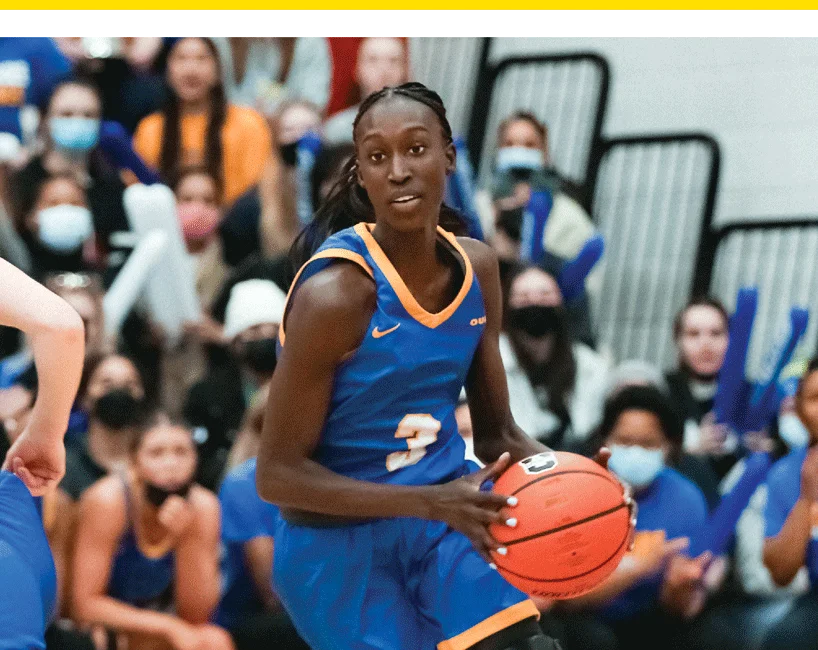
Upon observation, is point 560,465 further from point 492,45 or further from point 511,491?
point 492,45

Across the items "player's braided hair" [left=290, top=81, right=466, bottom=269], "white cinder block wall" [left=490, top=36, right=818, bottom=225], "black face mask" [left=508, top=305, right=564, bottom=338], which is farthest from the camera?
"white cinder block wall" [left=490, top=36, right=818, bottom=225]

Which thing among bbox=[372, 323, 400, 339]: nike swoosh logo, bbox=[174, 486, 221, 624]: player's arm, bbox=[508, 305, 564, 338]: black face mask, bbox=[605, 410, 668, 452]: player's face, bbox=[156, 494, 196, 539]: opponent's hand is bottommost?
bbox=[174, 486, 221, 624]: player's arm

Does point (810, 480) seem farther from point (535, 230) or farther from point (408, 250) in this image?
point (408, 250)

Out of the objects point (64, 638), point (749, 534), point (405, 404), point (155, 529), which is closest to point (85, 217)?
point (155, 529)

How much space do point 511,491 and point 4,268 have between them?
111cm

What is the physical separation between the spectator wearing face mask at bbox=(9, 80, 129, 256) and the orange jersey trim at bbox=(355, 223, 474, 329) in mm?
3141

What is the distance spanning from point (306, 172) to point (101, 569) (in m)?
1.94

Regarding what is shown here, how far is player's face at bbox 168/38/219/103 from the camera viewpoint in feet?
22.3

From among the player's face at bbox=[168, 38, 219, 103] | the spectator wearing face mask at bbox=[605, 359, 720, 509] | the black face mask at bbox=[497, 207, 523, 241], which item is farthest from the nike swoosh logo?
the player's face at bbox=[168, 38, 219, 103]

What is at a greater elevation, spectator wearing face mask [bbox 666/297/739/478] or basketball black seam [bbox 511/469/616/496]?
basketball black seam [bbox 511/469/616/496]

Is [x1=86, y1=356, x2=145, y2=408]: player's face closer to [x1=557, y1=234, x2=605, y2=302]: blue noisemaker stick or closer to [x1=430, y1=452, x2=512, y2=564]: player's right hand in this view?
[x1=557, y1=234, x2=605, y2=302]: blue noisemaker stick

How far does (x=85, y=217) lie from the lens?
630 centimetres

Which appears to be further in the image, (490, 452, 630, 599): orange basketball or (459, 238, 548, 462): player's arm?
(459, 238, 548, 462): player's arm

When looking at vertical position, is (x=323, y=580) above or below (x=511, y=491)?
below
